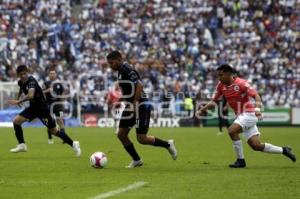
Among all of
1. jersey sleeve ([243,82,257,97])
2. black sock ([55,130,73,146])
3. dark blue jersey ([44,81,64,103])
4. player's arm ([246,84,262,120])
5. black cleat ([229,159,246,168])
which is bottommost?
black cleat ([229,159,246,168])

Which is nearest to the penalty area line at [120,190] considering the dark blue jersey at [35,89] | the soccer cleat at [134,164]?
the soccer cleat at [134,164]

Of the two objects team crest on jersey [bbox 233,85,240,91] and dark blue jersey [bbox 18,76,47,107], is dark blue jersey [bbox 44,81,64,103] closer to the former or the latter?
dark blue jersey [bbox 18,76,47,107]

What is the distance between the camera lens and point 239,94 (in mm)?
15180

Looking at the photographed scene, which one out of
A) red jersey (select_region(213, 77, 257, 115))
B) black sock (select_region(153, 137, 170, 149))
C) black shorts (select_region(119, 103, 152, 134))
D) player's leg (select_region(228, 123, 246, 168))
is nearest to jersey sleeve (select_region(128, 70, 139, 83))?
black shorts (select_region(119, 103, 152, 134))

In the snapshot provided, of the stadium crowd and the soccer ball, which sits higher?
the stadium crowd

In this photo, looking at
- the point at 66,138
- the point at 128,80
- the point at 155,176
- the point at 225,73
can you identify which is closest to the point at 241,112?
the point at 225,73

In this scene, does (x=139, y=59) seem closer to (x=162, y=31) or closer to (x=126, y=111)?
(x=162, y=31)

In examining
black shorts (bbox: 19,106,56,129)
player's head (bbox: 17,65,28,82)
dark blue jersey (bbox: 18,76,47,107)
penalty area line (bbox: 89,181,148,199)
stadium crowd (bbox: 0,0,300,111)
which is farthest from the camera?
stadium crowd (bbox: 0,0,300,111)

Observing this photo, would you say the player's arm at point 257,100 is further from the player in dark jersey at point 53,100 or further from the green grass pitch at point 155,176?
the player in dark jersey at point 53,100

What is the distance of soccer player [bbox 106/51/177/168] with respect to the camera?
47.5 feet

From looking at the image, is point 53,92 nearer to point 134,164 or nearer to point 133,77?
point 134,164

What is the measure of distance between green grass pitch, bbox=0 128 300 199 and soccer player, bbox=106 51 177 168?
0.60 meters

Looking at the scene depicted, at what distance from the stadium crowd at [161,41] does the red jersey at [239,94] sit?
26367 mm

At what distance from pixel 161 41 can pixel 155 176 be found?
111 feet
